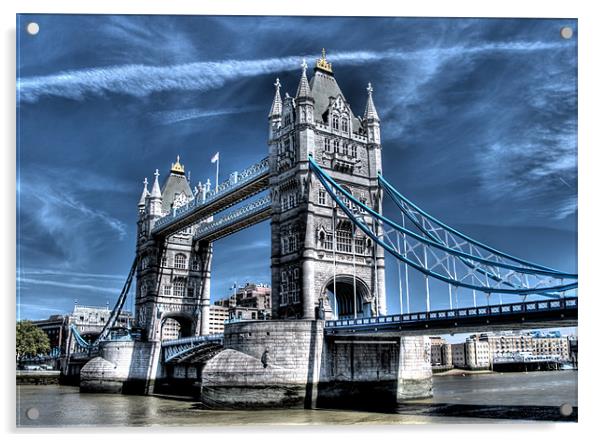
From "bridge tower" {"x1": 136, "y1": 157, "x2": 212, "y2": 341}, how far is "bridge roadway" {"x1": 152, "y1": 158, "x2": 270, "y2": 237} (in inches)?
82.2

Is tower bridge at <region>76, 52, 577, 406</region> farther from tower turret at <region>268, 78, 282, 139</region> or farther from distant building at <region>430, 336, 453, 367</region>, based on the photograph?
distant building at <region>430, 336, 453, 367</region>

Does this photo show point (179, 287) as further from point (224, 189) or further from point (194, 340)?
point (224, 189)

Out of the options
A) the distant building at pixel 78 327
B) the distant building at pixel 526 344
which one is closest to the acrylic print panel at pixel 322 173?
the distant building at pixel 78 327

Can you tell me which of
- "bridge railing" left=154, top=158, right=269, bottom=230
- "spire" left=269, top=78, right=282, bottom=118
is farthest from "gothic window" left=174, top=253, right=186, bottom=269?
"spire" left=269, top=78, right=282, bottom=118

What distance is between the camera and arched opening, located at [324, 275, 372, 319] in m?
43.2

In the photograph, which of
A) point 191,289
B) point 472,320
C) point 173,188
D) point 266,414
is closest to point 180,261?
point 191,289

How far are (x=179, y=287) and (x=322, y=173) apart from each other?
103 feet

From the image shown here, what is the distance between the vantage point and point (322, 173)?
136ft

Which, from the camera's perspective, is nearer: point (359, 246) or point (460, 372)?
point (359, 246)

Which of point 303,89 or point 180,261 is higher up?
point 303,89

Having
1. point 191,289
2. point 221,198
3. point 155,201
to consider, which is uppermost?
point 155,201

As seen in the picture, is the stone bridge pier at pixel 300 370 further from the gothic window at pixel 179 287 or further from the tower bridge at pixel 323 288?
the gothic window at pixel 179 287

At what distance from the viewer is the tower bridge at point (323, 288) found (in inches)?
1248
